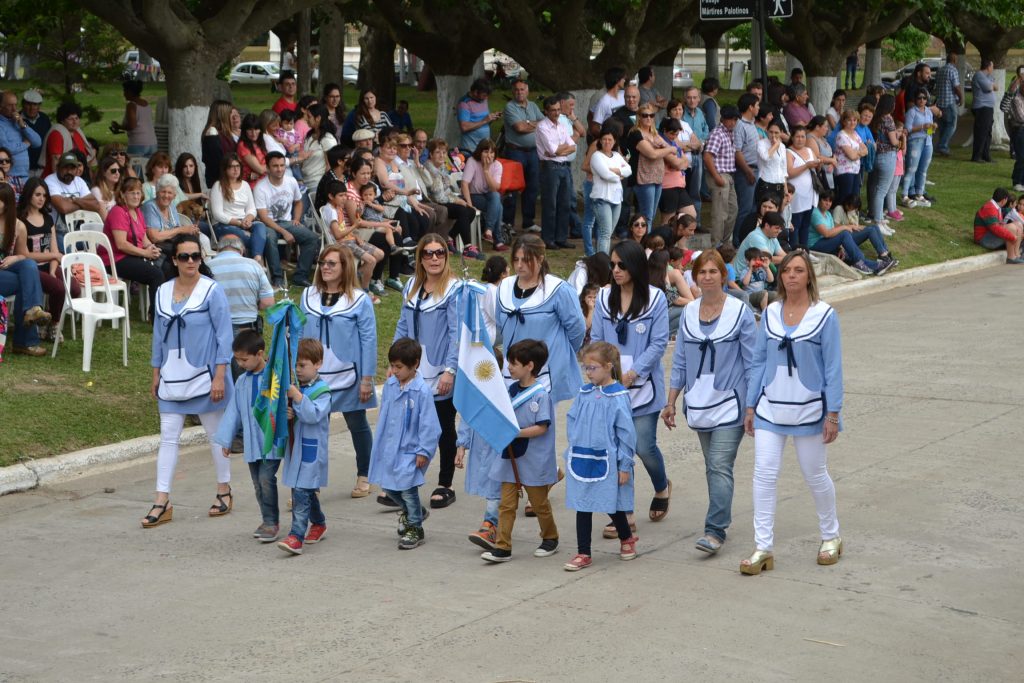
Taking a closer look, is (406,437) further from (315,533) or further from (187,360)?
(187,360)

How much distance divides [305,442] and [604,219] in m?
9.14

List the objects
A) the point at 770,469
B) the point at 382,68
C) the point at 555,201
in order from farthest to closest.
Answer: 1. the point at 382,68
2. the point at 555,201
3. the point at 770,469

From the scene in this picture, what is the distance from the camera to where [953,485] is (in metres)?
9.30

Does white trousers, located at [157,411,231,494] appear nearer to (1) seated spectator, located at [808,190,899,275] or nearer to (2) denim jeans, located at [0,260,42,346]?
(2) denim jeans, located at [0,260,42,346]

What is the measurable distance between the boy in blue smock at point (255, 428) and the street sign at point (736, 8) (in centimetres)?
1155

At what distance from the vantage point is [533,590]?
751 cm

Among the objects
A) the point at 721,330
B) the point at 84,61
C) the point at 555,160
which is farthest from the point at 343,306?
the point at 84,61

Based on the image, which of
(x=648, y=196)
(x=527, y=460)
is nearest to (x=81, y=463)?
(x=527, y=460)

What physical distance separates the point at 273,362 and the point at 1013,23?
74.6 feet

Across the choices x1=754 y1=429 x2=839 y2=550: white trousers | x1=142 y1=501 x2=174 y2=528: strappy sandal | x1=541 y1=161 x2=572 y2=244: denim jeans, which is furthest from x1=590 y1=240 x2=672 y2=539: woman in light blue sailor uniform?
x1=541 y1=161 x2=572 y2=244: denim jeans

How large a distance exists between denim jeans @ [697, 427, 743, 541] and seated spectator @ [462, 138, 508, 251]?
959 cm

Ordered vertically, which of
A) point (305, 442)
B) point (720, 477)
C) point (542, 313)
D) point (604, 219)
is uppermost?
point (604, 219)

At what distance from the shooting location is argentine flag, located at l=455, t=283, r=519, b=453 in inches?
314

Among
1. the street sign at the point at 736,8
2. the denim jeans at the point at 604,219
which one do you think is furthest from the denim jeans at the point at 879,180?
the denim jeans at the point at 604,219
